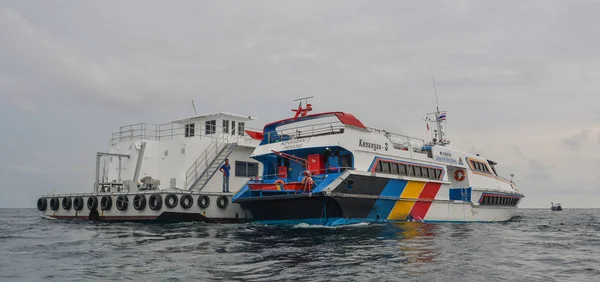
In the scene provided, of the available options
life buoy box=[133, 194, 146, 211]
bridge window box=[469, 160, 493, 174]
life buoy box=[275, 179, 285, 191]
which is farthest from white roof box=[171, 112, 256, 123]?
bridge window box=[469, 160, 493, 174]

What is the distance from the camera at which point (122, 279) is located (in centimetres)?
851

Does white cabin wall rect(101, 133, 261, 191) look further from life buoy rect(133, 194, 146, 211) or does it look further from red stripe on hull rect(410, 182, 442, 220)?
red stripe on hull rect(410, 182, 442, 220)

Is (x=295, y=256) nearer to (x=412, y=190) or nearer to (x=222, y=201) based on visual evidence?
(x=412, y=190)

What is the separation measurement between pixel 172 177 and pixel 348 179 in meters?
9.94

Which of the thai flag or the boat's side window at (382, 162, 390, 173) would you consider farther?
the thai flag

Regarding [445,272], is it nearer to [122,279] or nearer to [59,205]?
[122,279]

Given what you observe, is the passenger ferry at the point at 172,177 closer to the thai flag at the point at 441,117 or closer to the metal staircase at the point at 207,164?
the metal staircase at the point at 207,164

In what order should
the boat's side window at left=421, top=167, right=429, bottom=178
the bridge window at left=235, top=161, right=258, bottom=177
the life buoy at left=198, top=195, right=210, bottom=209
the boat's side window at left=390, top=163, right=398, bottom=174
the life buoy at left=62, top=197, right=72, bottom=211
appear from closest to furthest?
1. the boat's side window at left=390, top=163, right=398, bottom=174
2. the life buoy at left=198, top=195, right=210, bottom=209
3. the boat's side window at left=421, top=167, right=429, bottom=178
4. the life buoy at left=62, top=197, right=72, bottom=211
5. the bridge window at left=235, top=161, right=258, bottom=177

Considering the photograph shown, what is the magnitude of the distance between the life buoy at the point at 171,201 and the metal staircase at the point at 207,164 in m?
1.97

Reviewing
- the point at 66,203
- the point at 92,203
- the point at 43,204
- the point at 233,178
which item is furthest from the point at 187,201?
the point at 43,204

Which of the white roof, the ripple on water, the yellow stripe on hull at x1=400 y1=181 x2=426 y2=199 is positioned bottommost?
the ripple on water

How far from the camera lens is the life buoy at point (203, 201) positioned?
2133cm

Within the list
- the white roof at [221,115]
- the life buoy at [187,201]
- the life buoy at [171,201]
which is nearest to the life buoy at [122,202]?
the life buoy at [171,201]

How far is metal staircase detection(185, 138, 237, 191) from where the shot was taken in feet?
76.1
